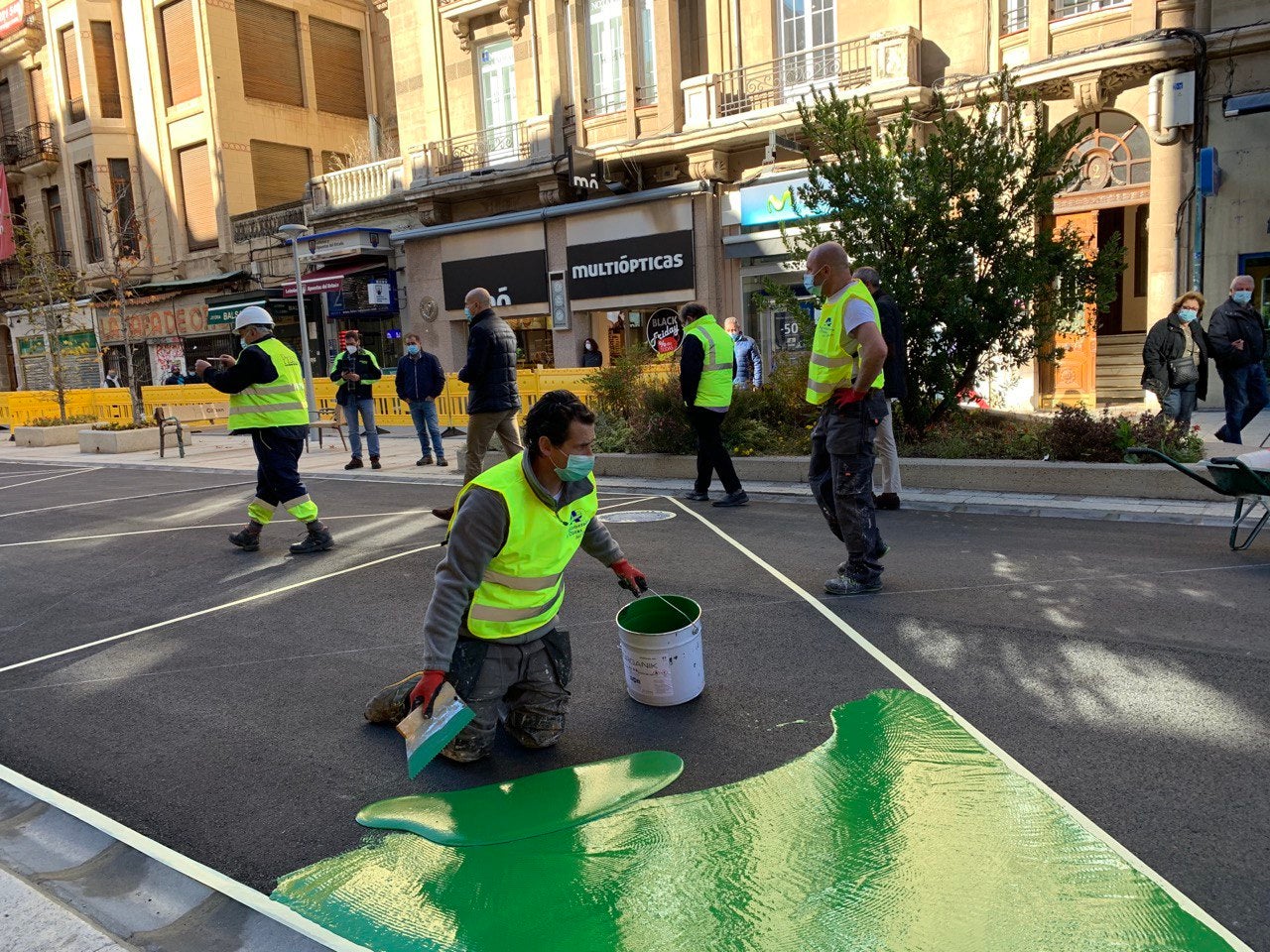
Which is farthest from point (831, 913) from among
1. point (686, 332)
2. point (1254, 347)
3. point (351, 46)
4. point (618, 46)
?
point (351, 46)

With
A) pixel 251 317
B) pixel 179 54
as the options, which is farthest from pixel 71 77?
pixel 251 317

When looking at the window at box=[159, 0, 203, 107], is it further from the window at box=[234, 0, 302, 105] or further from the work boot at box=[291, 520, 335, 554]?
the work boot at box=[291, 520, 335, 554]

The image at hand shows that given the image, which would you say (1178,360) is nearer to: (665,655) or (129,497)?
(665,655)

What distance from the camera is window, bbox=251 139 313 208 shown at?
30219 millimetres

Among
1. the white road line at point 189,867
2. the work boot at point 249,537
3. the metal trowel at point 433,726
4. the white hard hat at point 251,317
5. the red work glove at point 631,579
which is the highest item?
the white hard hat at point 251,317

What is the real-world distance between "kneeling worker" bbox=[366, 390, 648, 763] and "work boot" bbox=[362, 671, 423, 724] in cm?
50

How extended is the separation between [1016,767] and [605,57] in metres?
21.0

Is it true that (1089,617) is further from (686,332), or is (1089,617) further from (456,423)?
(456,423)

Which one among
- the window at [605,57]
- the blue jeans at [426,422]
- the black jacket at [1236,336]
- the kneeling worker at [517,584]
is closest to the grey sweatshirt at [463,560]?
the kneeling worker at [517,584]

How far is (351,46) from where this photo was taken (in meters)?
32.0

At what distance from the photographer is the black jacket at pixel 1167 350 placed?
33.8 ft

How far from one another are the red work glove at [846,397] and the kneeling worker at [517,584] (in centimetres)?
216

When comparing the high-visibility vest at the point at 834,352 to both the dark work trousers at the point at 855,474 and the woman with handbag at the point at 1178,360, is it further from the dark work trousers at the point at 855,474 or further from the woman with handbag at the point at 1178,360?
the woman with handbag at the point at 1178,360

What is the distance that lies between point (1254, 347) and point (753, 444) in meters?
5.53
